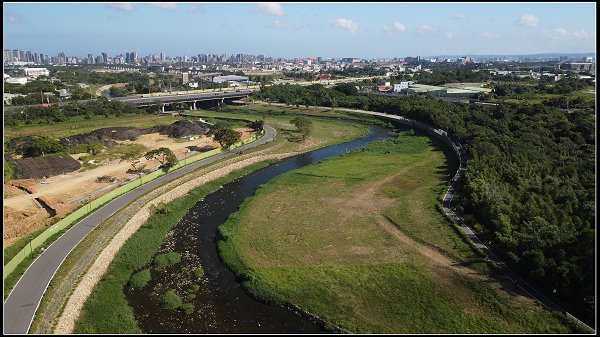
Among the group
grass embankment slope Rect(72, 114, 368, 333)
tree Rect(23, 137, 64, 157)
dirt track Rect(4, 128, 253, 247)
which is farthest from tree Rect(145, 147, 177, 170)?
tree Rect(23, 137, 64, 157)

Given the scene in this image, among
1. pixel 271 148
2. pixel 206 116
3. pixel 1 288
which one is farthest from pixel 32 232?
pixel 206 116

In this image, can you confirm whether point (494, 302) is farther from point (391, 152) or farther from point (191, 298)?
point (391, 152)

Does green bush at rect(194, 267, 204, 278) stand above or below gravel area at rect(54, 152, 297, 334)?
below

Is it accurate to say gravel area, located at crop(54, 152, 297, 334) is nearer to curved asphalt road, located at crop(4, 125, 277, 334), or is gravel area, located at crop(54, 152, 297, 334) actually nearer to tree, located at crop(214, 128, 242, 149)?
curved asphalt road, located at crop(4, 125, 277, 334)

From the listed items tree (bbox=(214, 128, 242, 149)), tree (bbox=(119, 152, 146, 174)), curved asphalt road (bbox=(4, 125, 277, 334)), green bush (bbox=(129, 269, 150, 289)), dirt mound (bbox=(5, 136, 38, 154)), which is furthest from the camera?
tree (bbox=(214, 128, 242, 149))

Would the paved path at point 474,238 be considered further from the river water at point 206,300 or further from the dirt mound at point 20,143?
the dirt mound at point 20,143

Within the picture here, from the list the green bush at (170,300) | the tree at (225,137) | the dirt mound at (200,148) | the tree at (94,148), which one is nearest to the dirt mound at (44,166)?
the tree at (94,148)
